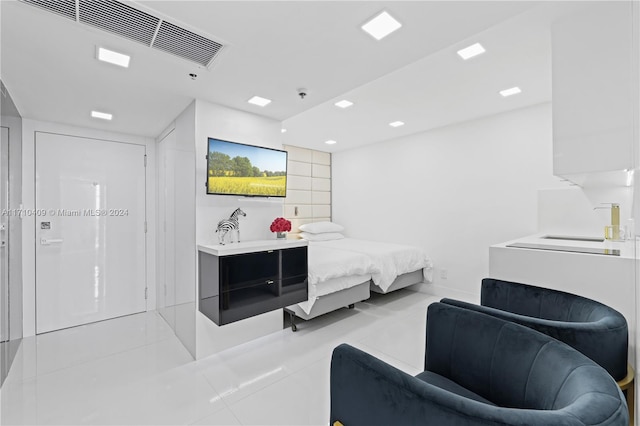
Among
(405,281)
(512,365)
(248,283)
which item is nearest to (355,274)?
(405,281)

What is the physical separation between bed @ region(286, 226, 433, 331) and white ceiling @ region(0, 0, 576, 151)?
1.79 m

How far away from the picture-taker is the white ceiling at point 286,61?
1.58 meters

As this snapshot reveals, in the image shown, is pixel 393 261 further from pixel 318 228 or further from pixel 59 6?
pixel 59 6

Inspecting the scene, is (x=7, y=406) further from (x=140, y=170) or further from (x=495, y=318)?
(x=495, y=318)

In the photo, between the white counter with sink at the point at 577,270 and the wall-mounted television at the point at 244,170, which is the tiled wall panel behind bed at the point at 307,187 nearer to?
the wall-mounted television at the point at 244,170

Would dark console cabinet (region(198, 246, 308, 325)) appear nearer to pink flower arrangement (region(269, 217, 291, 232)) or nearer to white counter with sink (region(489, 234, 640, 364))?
pink flower arrangement (region(269, 217, 291, 232))

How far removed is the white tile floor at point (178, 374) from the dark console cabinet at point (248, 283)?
1.54 feet

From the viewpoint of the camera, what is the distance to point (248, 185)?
2.87 meters

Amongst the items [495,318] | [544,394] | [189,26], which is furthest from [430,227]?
[189,26]

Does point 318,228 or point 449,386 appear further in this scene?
point 318,228

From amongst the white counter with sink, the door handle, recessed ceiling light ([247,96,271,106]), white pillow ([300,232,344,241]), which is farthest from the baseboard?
the door handle

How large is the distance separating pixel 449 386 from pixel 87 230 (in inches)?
163

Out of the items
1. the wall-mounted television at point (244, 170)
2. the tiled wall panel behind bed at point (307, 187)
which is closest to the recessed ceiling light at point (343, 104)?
the wall-mounted television at point (244, 170)

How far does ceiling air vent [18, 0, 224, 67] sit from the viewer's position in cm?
148
